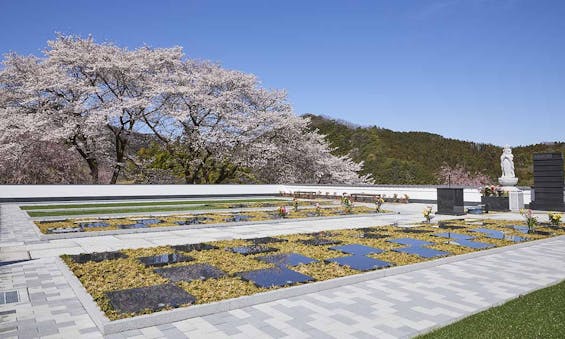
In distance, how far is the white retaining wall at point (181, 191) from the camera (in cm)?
2627

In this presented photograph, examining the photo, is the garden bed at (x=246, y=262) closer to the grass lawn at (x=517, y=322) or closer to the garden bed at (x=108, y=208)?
the grass lawn at (x=517, y=322)

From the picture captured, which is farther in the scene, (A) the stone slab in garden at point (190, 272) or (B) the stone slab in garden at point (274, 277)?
(A) the stone slab in garden at point (190, 272)

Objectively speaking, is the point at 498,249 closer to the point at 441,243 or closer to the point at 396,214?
the point at 441,243

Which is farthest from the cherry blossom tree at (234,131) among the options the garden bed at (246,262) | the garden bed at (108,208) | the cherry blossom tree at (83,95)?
the garden bed at (246,262)

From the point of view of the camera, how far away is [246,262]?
8625 mm

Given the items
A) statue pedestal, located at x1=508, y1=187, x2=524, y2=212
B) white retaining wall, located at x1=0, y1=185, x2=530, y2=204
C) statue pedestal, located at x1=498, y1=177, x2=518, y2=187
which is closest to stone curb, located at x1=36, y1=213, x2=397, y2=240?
statue pedestal, located at x1=508, y1=187, x2=524, y2=212

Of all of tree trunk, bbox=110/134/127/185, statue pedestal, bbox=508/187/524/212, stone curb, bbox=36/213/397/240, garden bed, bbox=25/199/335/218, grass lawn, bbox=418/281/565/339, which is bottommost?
grass lawn, bbox=418/281/565/339

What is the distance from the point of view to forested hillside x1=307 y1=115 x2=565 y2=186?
5066 cm

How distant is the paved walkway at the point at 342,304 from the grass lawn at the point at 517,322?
0.99ft

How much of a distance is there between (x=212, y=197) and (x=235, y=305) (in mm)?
27433

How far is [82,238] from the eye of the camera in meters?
12.3

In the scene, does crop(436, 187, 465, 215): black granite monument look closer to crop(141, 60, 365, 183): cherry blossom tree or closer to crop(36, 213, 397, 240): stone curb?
crop(36, 213, 397, 240): stone curb

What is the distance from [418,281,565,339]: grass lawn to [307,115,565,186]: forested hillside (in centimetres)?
4288

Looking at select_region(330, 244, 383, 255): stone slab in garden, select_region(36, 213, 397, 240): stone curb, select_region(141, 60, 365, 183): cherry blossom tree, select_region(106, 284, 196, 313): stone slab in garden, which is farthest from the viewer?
select_region(141, 60, 365, 183): cherry blossom tree
